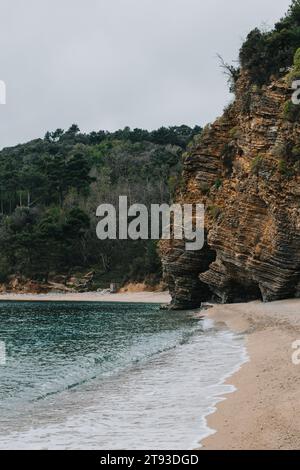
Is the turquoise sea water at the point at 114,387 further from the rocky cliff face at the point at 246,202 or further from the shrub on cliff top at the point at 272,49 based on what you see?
the shrub on cliff top at the point at 272,49

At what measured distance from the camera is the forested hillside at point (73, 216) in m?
78.5

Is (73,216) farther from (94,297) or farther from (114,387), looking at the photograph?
(114,387)

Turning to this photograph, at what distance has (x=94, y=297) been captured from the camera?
71.6 m

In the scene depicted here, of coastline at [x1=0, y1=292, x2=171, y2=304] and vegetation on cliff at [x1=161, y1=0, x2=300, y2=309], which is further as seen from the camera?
coastline at [x1=0, y1=292, x2=171, y2=304]

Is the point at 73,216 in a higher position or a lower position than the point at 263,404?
higher

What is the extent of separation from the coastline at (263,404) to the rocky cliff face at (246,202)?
14.5m

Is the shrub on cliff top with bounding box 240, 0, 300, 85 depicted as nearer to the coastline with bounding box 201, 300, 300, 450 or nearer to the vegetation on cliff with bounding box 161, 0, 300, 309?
the vegetation on cliff with bounding box 161, 0, 300, 309

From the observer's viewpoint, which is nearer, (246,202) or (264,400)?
(264,400)

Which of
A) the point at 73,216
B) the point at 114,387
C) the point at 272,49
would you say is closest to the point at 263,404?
the point at 114,387

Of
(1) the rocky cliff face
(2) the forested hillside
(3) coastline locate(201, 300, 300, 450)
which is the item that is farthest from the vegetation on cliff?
(2) the forested hillside

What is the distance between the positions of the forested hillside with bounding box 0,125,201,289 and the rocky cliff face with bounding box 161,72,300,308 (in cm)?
2714

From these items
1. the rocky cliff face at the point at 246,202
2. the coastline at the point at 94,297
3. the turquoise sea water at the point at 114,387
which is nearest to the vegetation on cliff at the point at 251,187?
the rocky cliff face at the point at 246,202

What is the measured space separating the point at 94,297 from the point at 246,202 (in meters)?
39.4

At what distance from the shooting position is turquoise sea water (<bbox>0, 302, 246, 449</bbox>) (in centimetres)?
879
